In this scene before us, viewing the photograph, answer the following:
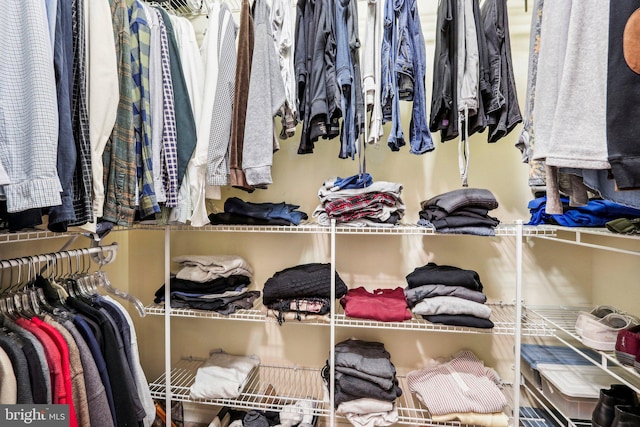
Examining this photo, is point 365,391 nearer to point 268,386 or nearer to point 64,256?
point 268,386

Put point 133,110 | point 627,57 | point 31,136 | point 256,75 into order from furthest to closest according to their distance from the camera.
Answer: point 256,75
point 133,110
point 31,136
point 627,57

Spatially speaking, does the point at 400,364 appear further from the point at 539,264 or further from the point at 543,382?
the point at 539,264

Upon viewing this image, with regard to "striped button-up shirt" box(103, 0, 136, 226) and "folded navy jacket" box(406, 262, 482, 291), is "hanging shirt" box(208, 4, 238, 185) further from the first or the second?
"folded navy jacket" box(406, 262, 482, 291)

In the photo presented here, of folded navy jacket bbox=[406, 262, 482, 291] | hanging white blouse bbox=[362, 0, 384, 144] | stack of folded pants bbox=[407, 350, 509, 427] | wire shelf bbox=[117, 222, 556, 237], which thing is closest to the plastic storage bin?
stack of folded pants bbox=[407, 350, 509, 427]

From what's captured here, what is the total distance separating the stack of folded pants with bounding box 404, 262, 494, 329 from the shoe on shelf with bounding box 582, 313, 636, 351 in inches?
11.8

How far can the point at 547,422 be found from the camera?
1.33 m

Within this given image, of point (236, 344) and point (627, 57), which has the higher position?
point (627, 57)

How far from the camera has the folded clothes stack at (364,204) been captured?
1.37 meters

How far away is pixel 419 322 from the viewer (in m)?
1.35

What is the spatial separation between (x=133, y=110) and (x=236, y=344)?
1246mm

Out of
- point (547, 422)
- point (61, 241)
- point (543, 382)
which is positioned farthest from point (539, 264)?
point (61, 241)

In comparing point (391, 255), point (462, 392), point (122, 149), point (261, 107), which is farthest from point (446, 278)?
point (122, 149)

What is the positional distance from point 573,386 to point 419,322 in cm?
54

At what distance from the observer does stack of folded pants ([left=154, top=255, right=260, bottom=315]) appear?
57.9 inches
